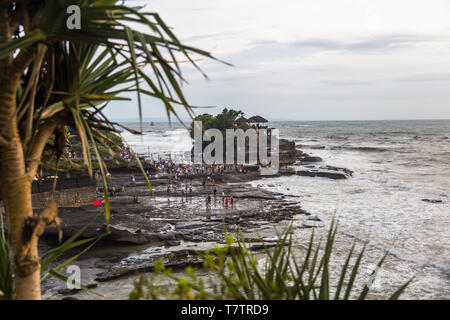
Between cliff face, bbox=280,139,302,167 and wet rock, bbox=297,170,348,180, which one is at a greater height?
cliff face, bbox=280,139,302,167

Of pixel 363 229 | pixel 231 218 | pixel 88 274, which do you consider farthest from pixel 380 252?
pixel 88 274

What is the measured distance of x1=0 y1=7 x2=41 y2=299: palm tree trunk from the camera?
229cm

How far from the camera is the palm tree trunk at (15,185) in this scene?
2289 mm

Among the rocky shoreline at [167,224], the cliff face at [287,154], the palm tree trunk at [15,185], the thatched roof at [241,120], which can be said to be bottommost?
the rocky shoreline at [167,224]

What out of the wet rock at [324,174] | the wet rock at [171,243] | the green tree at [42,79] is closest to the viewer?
the green tree at [42,79]

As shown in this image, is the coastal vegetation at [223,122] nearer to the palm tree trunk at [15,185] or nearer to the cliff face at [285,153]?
the cliff face at [285,153]

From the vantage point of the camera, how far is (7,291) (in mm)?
2756

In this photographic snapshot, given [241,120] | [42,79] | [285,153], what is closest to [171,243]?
[42,79]

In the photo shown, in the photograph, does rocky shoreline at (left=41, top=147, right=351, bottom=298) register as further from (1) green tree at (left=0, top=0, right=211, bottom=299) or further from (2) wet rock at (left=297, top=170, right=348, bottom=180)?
(2) wet rock at (left=297, top=170, right=348, bottom=180)

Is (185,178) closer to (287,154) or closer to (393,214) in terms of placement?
(393,214)

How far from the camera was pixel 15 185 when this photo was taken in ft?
7.68

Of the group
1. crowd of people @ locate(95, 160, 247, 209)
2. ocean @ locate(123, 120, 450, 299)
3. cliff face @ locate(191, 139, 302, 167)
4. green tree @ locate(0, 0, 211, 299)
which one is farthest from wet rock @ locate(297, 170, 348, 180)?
green tree @ locate(0, 0, 211, 299)

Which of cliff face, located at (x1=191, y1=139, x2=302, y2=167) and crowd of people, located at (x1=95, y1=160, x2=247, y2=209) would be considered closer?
crowd of people, located at (x1=95, y1=160, x2=247, y2=209)

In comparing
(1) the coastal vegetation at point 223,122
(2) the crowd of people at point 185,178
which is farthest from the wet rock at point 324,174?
(1) the coastal vegetation at point 223,122
